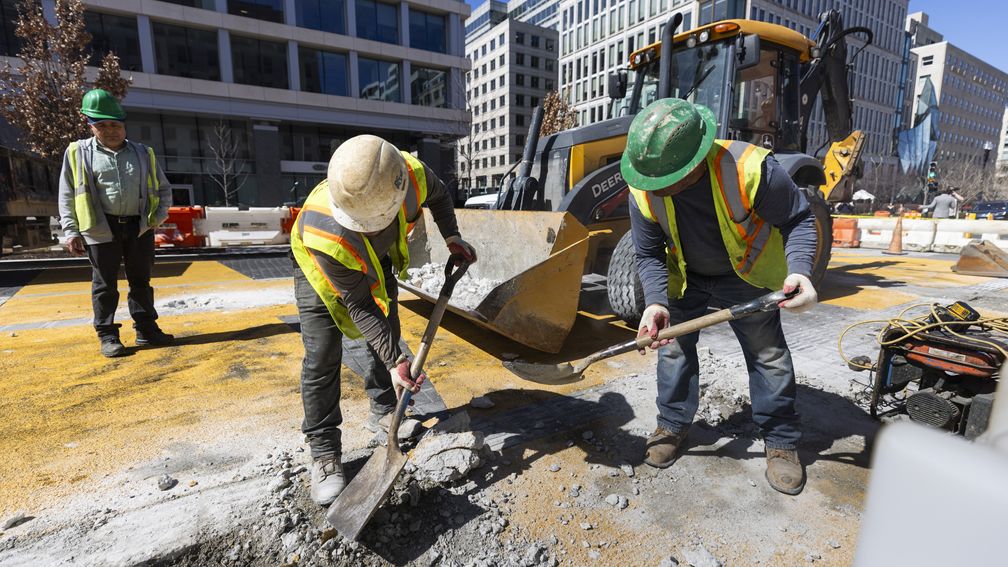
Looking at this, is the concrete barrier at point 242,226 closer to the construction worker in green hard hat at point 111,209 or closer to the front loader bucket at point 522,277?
the construction worker in green hard hat at point 111,209

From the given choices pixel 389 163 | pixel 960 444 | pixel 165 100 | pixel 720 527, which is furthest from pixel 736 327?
pixel 165 100

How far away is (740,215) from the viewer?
2.16m

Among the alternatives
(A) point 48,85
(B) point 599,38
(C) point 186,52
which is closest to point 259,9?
(C) point 186,52

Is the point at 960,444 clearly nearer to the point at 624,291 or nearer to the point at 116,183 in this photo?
the point at 624,291

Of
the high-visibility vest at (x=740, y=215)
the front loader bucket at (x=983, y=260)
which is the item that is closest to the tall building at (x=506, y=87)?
the front loader bucket at (x=983, y=260)

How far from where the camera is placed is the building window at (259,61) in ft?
70.1

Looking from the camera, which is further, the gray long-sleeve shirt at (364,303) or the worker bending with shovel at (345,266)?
the gray long-sleeve shirt at (364,303)

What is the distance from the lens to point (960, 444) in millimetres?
461

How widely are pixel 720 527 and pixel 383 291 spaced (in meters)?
1.74

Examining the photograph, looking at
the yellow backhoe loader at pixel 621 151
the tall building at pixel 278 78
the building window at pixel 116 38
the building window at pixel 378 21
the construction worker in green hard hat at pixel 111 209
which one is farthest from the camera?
the building window at pixel 378 21

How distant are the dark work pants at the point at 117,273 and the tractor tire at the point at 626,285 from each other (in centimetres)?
385

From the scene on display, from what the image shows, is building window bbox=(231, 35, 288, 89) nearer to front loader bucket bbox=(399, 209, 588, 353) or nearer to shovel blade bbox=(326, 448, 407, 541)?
front loader bucket bbox=(399, 209, 588, 353)

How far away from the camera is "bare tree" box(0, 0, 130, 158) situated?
950 cm

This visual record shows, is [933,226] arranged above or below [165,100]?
below
